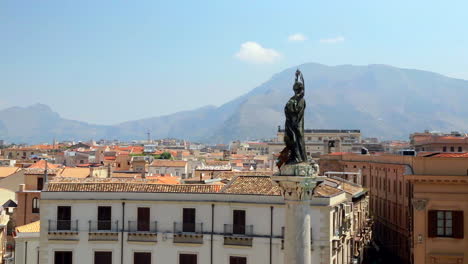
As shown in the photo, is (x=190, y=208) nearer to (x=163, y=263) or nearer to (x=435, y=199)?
(x=163, y=263)

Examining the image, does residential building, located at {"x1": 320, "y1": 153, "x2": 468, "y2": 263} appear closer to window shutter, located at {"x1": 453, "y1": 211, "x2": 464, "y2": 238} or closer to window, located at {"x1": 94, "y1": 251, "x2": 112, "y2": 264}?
window shutter, located at {"x1": 453, "y1": 211, "x2": 464, "y2": 238}

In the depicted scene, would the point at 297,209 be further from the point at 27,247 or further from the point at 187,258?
the point at 27,247

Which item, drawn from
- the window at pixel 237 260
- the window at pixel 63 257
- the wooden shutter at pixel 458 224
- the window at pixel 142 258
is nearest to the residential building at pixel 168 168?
the window at pixel 63 257

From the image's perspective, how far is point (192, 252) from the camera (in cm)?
3744

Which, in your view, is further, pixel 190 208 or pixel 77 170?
pixel 77 170

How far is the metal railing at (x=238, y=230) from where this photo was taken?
121ft

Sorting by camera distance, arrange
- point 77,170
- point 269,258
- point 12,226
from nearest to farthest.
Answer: point 269,258 < point 12,226 < point 77,170

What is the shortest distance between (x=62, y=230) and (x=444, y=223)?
20444mm

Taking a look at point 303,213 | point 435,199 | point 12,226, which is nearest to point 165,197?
point 435,199

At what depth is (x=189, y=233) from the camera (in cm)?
3741

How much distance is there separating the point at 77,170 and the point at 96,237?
93.9ft

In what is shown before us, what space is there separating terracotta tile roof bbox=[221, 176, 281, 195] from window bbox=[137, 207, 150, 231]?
4.44 m

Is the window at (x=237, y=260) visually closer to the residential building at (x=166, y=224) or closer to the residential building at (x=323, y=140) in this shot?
the residential building at (x=166, y=224)

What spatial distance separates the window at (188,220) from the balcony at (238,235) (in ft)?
6.28
